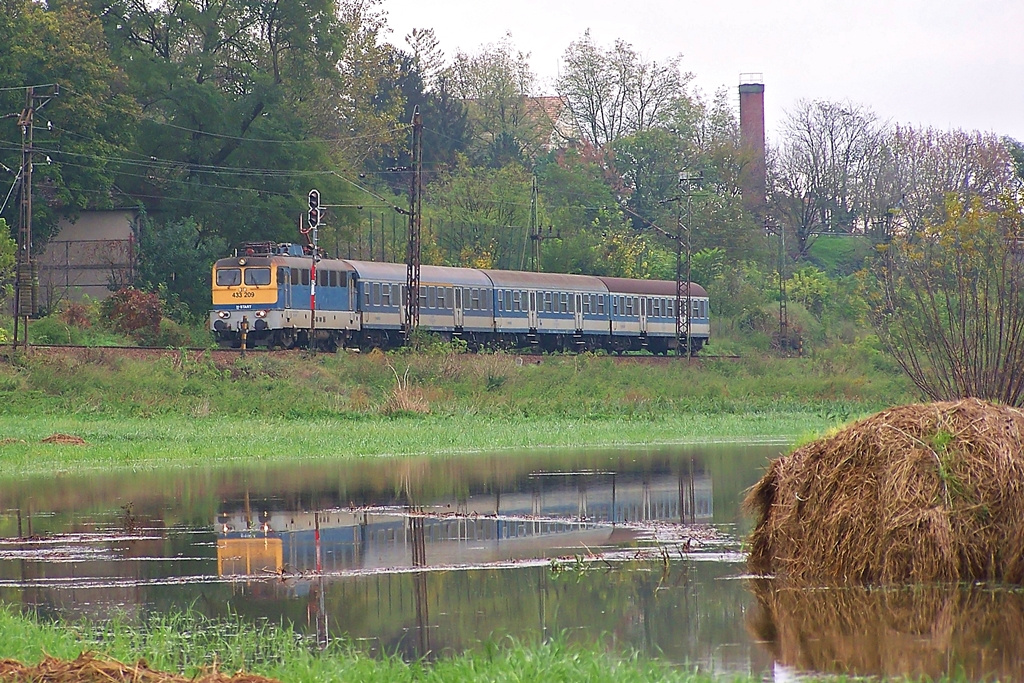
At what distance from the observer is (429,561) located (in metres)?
14.8

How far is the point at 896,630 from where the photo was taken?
10820 mm

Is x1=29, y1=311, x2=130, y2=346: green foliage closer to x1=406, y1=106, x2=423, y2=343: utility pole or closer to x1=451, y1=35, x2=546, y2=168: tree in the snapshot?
x1=406, y1=106, x2=423, y2=343: utility pole

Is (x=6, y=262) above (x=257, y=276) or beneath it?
above

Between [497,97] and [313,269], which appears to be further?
[497,97]

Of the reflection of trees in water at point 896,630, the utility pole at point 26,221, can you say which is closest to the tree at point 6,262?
the utility pole at point 26,221

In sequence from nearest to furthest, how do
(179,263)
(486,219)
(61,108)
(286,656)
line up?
(286,656)
(61,108)
(179,263)
(486,219)

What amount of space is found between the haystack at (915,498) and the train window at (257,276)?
3803cm

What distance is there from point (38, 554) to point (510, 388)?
32201 mm

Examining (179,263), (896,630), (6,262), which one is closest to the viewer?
(896,630)

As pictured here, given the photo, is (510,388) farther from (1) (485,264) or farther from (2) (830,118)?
(2) (830,118)

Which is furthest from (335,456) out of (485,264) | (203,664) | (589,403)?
(485,264)

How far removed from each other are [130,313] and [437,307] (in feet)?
36.6

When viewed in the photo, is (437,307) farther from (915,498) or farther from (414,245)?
(915,498)

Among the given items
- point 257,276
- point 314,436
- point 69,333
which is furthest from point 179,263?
point 314,436
